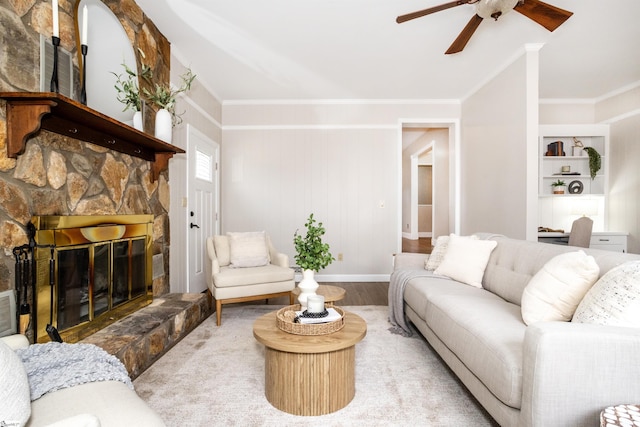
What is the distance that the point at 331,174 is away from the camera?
5031 mm

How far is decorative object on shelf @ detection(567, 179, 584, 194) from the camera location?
187 inches

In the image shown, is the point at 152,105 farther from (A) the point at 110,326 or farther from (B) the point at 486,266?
(B) the point at 486,266

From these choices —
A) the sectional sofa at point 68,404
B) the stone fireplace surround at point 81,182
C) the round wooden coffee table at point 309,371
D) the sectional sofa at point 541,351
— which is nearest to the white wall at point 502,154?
the sectional sofa at point 541,351

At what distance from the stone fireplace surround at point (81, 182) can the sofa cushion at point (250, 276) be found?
0.26 metres

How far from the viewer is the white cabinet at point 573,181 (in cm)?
471

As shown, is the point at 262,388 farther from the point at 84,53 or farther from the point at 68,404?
the point at 84,53

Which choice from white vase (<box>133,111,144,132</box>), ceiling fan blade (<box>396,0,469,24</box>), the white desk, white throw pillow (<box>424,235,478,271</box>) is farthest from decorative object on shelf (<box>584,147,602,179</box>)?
white vase (<box>133,111,144,132</box>)

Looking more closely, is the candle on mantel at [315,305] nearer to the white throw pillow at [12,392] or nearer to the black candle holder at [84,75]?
the white throw pillow at [12,392]

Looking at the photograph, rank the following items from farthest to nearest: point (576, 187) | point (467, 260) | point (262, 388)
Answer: point (576, 187) → point (467, 260) → point (262, 388)

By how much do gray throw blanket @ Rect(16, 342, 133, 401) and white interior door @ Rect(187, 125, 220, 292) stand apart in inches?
87.3

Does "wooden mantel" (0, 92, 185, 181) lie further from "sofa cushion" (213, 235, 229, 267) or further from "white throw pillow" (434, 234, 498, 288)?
"white throw pillow" (434, 234, 498, 288)

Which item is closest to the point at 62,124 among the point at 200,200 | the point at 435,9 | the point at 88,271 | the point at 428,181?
the point at 88,271

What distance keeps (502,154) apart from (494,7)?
198cm

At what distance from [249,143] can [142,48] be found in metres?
2.31
